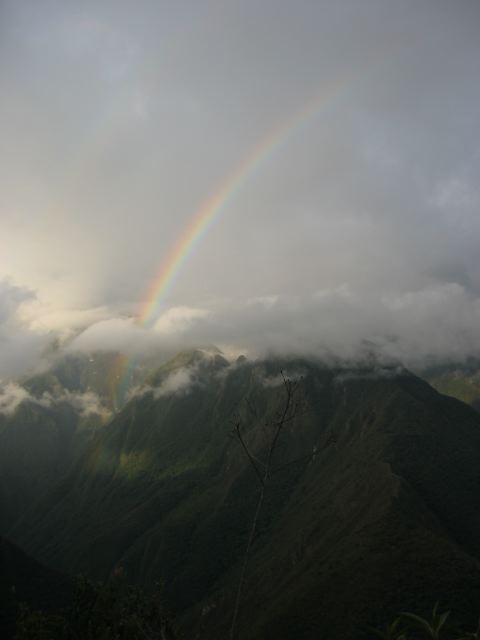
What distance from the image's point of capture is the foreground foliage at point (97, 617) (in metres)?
23.5

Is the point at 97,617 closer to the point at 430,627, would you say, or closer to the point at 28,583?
the point at 430,627

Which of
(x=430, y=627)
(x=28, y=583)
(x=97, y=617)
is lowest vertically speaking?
(x=28, y=583)

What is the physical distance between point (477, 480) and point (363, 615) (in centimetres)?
9206

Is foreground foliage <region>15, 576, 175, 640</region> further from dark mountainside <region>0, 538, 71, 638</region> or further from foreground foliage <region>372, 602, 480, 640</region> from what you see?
dark mountainside <region>0, 538, 71, 638</region>

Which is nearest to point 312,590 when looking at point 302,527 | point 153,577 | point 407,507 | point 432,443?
point 407,507

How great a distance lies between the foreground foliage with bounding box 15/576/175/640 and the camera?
77.2ft

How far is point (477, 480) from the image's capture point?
15362cm

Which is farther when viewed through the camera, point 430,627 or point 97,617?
point 97,617

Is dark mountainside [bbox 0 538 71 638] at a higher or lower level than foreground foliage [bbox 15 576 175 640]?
lower

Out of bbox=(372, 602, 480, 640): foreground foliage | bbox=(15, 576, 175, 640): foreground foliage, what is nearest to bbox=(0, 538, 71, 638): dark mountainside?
bbox=(15, 576, 175, 640): foreground foliage

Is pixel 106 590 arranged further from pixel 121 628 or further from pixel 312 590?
pixel 312 590

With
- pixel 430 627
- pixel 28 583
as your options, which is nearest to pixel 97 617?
pixel 430 627

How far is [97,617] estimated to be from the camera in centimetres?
2834

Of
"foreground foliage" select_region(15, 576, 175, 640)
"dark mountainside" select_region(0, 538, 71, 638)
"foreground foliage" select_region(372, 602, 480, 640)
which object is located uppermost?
"foreground foliage" select_region(372, 602, 480, 640)
